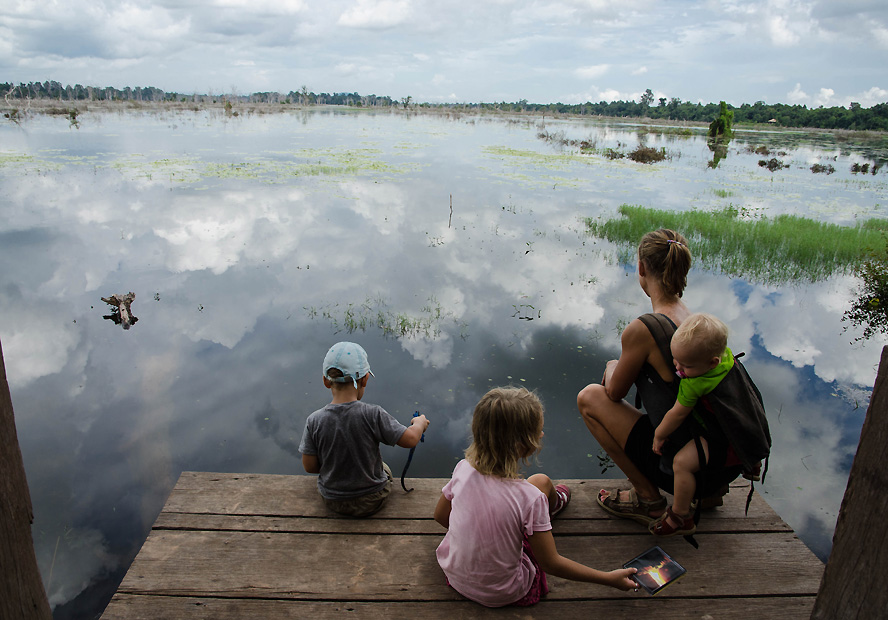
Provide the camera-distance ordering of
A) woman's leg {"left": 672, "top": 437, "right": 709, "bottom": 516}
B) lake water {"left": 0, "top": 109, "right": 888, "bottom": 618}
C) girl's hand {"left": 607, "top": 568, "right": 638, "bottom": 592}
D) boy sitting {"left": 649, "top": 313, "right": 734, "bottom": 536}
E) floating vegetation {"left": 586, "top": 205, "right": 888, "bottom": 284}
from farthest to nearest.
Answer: floating vegetation {"left": 586, "top": 205, "right": 888, "bottom": 284}, lake water {"left": 0, "top": 109, "right": 888, "bottom": 618}, woman's leg {"left": 672, "top": 437, "right": 709, "bottom": 516}, boy sitting {"left": 649, "top": 313, "right": 734, "bottom": 536}, girl's hand {"left": 607, "top": 568, "right": 638, "bottom": 592}

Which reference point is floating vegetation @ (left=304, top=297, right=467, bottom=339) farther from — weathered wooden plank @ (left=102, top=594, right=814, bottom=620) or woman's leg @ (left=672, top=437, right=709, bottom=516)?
weathered wooden plank @ (left=102, top=594, right=814, bottom=620)

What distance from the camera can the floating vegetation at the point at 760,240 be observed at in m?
8.06

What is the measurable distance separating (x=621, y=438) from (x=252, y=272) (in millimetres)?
6171

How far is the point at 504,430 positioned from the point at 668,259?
3.97ft

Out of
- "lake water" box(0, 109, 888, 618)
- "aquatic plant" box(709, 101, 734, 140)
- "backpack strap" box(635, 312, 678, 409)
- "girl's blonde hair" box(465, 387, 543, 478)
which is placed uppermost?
"aquatic plant" box(709, 101, 734, 140)

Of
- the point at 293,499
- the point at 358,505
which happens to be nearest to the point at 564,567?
the point at 358,505

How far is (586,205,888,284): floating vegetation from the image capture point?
806 cm

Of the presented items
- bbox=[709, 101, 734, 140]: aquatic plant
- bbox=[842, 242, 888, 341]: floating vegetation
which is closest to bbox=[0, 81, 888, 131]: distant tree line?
bbox=[709, 101, 734, 140]: aquatic plant

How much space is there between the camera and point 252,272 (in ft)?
24.1

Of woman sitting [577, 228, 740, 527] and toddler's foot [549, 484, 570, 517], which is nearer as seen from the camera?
woman sitting [577, 228, 740, 527]

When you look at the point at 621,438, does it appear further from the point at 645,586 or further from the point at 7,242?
the point at 7,242

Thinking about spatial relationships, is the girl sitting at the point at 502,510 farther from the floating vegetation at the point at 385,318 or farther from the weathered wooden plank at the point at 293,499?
the floating vegetation at the point at 385,318

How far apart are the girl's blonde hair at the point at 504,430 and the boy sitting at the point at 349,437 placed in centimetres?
58

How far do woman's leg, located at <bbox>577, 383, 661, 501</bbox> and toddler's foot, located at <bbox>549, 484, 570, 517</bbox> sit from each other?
0.25 m
